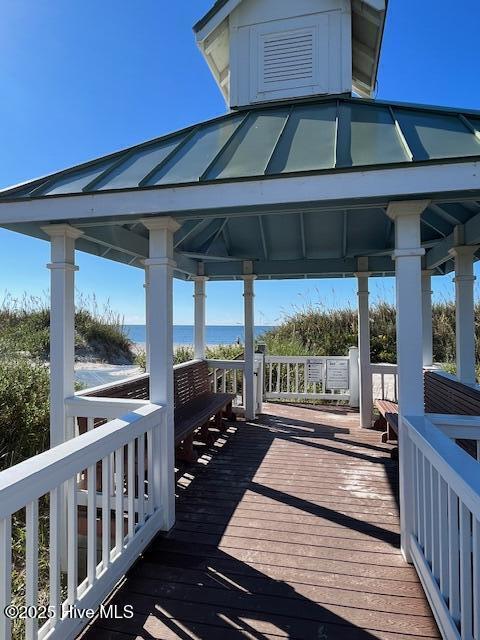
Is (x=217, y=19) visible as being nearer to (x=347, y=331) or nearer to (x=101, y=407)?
(x=101, y=407)

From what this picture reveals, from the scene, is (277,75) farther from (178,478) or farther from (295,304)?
(295,304)

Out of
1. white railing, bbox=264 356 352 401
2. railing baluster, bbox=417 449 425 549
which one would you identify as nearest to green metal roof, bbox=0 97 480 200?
railing baluster, bbox=417 449 425 549

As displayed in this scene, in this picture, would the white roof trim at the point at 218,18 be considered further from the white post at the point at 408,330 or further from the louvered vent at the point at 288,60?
the white post at the point at 408,330

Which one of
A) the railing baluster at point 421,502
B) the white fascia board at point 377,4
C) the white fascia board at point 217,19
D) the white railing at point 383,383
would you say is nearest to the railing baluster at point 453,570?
the railing baluster at point 421,502

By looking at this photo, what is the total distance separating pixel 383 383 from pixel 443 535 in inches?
166

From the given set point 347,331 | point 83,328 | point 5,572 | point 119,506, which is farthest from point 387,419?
point 83,328

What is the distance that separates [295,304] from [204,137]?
776 centimetres

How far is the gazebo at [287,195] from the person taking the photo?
6.73 ft

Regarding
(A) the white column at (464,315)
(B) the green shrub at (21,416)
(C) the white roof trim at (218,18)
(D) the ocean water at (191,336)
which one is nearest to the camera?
(A) the white column at (464,315)

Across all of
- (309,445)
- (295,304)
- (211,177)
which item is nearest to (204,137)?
(211,177)

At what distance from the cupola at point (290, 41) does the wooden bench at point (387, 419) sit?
11.0ft

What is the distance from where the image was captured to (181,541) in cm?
254

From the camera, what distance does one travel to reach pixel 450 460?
1559 millimetres

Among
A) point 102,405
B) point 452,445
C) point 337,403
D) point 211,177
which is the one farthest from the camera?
point 337,403
